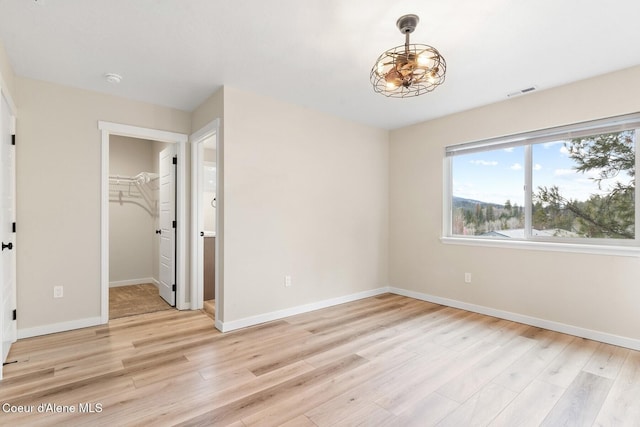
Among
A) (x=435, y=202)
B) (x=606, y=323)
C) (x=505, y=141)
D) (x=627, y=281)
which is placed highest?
(x=505, y=141)

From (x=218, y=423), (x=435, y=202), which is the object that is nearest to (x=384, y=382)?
(x=218, y=423)

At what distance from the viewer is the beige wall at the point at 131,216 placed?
521 centimetres

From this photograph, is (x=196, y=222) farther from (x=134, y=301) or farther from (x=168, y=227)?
(x=134, y=301)

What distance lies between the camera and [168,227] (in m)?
4.21

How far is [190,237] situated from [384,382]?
9.43 feet

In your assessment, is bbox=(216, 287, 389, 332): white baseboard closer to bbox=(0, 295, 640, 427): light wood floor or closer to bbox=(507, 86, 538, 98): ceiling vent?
bbox=(0, 295, 640, 427): light wood floor

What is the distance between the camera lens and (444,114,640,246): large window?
9.77 feet

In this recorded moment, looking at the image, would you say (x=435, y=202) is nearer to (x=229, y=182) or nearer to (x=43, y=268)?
(x=229, y=182)

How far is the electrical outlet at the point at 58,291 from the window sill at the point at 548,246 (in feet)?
14.3

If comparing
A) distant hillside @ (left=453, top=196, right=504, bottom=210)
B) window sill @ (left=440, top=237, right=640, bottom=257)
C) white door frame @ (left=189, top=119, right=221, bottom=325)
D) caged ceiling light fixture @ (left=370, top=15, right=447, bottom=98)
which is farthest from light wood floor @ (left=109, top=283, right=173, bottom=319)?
distant hillside @ (left=453, top=196, right=504, bottom=210)

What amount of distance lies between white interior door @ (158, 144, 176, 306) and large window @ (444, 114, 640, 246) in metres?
3.59

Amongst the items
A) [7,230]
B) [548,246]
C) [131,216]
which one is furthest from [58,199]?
[548,246]

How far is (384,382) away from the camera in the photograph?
2250 mm

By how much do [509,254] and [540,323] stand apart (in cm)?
76
